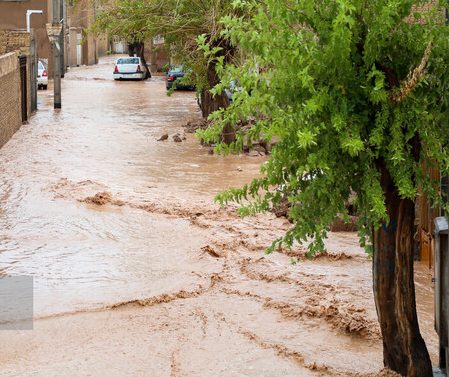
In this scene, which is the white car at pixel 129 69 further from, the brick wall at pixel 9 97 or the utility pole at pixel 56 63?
the brick wall at pixel 9 97

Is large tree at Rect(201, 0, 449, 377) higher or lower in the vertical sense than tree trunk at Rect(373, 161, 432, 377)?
higher

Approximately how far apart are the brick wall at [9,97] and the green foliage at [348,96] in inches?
745

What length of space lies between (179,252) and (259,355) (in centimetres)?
484

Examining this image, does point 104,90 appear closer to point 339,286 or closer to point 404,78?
point 339,286

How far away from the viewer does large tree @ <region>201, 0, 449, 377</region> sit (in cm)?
761

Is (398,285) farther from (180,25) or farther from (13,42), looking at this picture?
(13,42)

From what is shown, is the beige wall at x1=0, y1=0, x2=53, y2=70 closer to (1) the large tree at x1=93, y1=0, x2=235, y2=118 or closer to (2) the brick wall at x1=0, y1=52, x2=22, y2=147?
(2) the brick wall at x1=0, y1=52, x2=22, y2=147

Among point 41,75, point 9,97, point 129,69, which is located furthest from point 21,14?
point 9,97

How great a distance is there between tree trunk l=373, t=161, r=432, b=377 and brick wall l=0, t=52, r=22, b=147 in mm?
18960

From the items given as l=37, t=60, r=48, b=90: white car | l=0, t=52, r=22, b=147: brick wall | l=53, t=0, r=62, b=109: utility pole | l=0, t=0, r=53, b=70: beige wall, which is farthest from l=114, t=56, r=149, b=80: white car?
l=0, t=52, r=22, b=147: brick wall

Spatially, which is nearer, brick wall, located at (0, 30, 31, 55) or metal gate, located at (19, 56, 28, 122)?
metal gate, located at (19, 56, 28, 122)

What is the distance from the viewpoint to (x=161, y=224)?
1691 centimetres

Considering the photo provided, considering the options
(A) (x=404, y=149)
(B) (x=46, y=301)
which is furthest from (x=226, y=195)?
(B) (x=46, y=301)

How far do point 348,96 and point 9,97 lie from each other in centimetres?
2137
